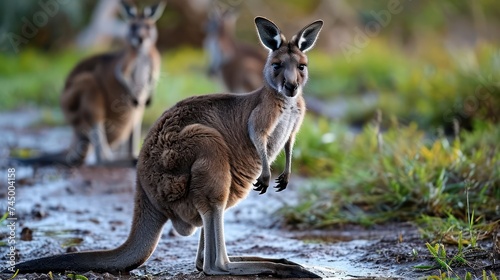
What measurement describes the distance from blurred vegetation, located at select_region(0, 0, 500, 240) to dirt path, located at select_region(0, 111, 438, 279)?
319 millimetres

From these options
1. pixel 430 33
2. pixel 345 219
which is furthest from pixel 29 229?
pixel 430 33

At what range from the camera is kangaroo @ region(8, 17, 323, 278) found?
461cm

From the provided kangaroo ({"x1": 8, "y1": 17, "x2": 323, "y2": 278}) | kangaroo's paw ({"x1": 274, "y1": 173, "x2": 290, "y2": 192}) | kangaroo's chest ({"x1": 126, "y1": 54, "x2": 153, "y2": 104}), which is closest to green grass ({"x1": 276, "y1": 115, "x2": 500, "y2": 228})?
kangaroo's paw ({"x1": 274, "y1": 173, "x2": 290, "y2": 192})

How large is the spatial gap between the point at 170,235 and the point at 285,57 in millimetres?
2062

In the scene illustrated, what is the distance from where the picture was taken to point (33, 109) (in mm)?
12367

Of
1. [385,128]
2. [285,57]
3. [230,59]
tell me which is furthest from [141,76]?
[285,57]

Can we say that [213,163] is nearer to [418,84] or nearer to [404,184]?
[404,184]

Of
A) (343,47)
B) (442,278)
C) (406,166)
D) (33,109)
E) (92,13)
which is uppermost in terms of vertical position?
(92,13)

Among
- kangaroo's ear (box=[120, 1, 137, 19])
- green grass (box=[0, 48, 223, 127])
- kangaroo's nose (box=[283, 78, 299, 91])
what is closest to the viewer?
kangaroo's nose (box=[283, 78, 299, 91])

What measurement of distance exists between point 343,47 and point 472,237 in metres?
12.2

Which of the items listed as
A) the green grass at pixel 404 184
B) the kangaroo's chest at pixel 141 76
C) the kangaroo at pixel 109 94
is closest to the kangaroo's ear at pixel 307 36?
the green grass at pixel 404 184

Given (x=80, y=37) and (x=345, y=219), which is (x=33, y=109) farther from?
(x=345, y=219)

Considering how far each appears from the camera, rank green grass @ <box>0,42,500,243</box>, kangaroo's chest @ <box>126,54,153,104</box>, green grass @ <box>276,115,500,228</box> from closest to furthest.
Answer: green grass @ <box>276,115,500,228</box>, green grass @ <box>0,42,500,243</box>, kangaroo's chest @ <box>126,54,153,104</box>

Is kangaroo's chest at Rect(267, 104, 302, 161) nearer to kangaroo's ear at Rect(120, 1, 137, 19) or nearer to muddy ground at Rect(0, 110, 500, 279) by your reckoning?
muddy ground at Rect(0, 110, 500, 279)
